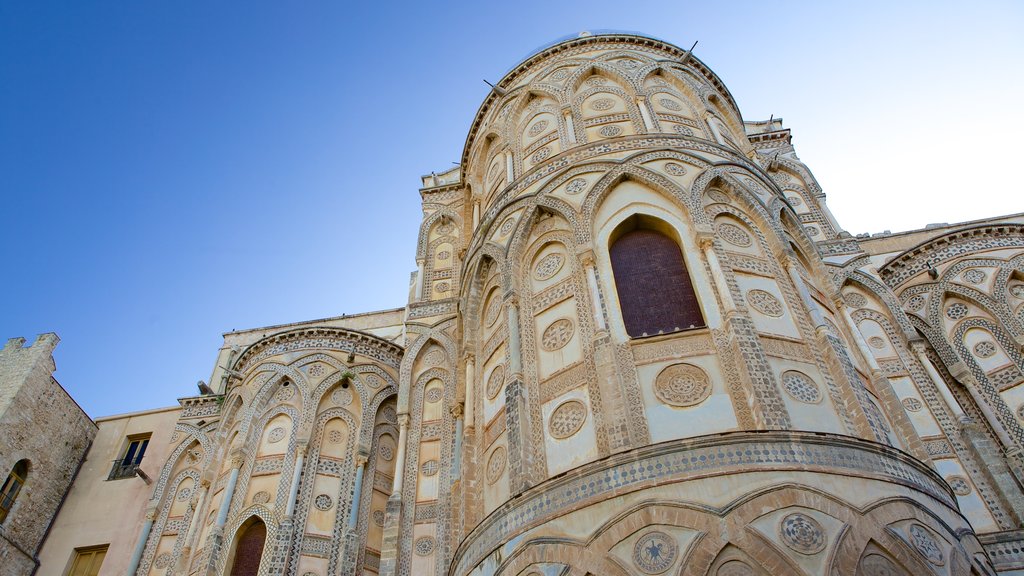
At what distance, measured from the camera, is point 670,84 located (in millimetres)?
14531

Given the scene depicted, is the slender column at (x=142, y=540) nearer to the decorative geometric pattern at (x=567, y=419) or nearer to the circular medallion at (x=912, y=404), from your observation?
the decorative geometric pattern at (x=567, y=419)

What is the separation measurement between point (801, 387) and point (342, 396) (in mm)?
9574

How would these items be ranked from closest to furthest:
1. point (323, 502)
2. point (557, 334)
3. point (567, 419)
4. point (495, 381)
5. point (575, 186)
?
point (567, 419) < point (557, 334) < point (495, 381) < point (575, 186) < point (323, 502)

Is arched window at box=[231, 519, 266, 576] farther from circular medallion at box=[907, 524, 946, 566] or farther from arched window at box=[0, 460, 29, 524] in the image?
circular medallion at box=[907, 524, 946, 566]

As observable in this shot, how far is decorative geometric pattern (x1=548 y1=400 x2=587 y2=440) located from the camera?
8.61m

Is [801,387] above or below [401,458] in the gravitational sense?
below

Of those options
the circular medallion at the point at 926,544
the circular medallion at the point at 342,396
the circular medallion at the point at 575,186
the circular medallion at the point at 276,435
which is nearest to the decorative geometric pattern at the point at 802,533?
the circular medallion at the point at 926,544

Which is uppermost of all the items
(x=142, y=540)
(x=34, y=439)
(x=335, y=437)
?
(x=34, y=439)

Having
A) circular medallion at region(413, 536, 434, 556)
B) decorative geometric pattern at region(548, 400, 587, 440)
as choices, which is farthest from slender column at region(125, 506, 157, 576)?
decorative geometric pattern at region(548, 400, 587, 440)

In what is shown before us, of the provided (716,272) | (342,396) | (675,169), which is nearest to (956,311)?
(675,169)

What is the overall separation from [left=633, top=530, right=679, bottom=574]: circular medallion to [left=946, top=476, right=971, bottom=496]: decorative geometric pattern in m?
5.89

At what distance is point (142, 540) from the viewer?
15.4 metres

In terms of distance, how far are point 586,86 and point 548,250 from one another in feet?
15.1

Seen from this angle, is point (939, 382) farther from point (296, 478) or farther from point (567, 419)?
point (296, 478)
